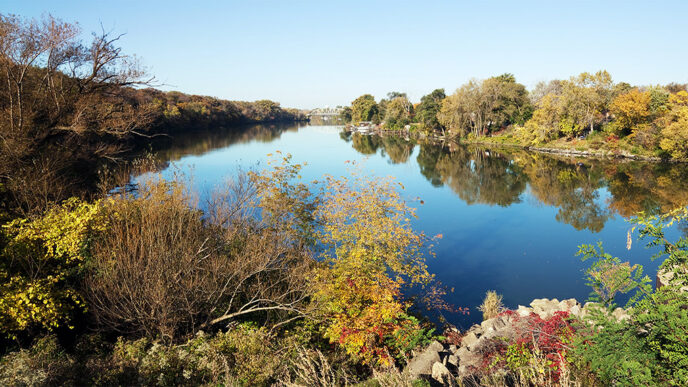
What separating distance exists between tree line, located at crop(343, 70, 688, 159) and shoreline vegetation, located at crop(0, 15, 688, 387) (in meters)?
41.0

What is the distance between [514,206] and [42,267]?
30.8 metres

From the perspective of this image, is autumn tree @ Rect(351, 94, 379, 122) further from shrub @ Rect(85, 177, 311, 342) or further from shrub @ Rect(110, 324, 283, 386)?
shrub @ Rect(110, 324, 283, 386)

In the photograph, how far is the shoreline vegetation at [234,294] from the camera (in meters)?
6.48

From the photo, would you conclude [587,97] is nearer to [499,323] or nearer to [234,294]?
[499,323]

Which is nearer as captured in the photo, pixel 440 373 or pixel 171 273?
pixel 440 373

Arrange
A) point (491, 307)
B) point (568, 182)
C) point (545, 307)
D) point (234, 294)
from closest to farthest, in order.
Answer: point (234, 294) < point (545, 307) < point (491, 307) < point (568, 182)

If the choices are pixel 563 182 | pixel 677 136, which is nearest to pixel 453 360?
pixel 563 182

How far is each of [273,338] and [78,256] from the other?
6028 mm

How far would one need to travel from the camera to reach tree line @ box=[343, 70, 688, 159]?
41900mm

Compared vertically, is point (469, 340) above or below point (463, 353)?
below

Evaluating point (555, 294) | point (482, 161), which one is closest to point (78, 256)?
point (555, 294)

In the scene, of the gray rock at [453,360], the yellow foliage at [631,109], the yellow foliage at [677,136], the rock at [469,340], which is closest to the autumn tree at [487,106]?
the yellow foliage at [631,109]

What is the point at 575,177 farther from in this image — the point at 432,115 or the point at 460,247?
the point at 432,115

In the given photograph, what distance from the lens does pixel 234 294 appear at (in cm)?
1116
